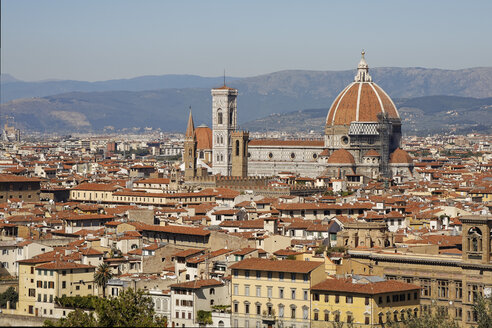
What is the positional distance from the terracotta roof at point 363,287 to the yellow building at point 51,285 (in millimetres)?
11757

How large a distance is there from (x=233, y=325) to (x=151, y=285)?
5054 millimetres

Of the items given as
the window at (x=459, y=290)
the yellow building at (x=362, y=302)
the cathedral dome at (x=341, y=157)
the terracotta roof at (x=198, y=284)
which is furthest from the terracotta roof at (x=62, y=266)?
the cathedral dome at (x=341, y=157)

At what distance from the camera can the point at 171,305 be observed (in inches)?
2004

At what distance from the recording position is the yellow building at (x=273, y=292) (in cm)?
4903

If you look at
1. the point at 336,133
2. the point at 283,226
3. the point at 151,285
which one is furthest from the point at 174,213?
the point at 336,133

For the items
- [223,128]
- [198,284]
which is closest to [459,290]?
[198,284]

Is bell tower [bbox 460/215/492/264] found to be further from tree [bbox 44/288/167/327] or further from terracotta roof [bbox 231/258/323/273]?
tree [bbox 44/288/167/327]

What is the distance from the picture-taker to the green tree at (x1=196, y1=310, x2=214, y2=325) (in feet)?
161

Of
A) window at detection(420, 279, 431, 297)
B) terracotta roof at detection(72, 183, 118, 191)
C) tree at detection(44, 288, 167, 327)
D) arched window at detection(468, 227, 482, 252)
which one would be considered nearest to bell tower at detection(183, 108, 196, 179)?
terracotta roof at detection(72, 183, 118, 191)

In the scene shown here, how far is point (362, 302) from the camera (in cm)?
4703

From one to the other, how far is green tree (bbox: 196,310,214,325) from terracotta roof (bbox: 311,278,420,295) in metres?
4.18

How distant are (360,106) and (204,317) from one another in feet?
294

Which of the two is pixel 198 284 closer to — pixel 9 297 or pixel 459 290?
pixel 459 290

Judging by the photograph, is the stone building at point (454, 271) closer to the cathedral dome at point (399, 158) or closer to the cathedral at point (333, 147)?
the cathedral at point (333, 147)
